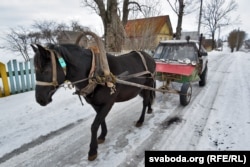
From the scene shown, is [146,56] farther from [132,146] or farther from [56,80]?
[56,80]

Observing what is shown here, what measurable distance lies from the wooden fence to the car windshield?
4690 millimetres

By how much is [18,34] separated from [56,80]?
2188 centimetres

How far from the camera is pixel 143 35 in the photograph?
39.4 feet

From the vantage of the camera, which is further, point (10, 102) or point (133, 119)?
point (10, 102)

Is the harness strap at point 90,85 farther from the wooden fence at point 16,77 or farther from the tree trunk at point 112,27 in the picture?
the tree trunk at point 112,27

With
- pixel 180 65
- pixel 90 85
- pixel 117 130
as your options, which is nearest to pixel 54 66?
pixel 90 85

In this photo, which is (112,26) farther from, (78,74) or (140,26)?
(78,74)

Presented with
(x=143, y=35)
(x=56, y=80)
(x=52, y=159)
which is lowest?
(x=52, y=159)

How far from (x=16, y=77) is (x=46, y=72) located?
200 inches

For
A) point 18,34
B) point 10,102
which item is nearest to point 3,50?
point 18,34

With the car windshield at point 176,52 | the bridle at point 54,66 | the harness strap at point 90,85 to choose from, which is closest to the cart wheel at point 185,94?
the car windshield at point 176,52

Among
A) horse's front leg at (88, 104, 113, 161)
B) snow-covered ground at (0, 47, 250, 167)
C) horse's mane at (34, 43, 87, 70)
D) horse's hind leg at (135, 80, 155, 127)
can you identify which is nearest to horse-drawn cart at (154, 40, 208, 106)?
snow-covered ground at (0, 47, 250, 167)

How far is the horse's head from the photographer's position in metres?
2.20

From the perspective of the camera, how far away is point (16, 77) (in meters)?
6.50
